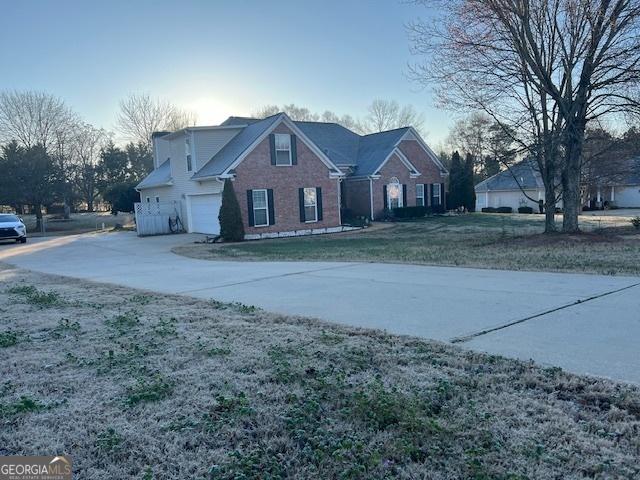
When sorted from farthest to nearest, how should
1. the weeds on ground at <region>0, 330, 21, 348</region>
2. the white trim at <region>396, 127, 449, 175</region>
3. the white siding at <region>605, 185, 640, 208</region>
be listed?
the white siding at <region>605, 185, 640, 208</region>
the white trim at <region>396, 127, 449, 175</region>
the weeds on ground at <region>0, 330, 21, 348</region>

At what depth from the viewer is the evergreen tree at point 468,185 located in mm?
37312

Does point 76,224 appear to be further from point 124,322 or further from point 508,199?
point 508,199

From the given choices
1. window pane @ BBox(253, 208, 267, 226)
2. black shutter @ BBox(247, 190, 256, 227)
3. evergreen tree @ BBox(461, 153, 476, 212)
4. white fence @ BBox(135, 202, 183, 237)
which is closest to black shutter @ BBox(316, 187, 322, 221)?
window pane @ BBox(253, 208, 267, 226)

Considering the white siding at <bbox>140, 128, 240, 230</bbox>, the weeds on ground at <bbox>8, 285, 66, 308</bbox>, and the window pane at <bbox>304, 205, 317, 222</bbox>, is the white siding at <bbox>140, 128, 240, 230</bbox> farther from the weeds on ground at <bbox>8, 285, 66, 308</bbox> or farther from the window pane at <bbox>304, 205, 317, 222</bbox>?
the weeds on ground at <bbox>8, 285, 66, 308</bbox>

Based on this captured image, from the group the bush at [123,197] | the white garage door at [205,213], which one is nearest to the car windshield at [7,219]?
the white garage door at [205,213]

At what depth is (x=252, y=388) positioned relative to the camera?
4.25m

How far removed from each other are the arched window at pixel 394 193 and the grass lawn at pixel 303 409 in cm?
2738

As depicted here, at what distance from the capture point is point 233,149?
25000 millimetres

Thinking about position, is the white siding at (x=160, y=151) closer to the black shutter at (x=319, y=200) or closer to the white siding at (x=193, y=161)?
the white siding at (x=193, y=161)

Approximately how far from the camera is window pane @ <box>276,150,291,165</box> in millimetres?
24364

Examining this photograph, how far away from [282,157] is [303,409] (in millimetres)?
21472

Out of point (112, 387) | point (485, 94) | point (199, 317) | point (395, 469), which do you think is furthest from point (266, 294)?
point (485, 94)

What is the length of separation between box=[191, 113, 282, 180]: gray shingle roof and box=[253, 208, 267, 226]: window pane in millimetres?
2592

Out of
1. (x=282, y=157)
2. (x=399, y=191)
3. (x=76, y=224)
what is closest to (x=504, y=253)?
(x=282, y=157)
